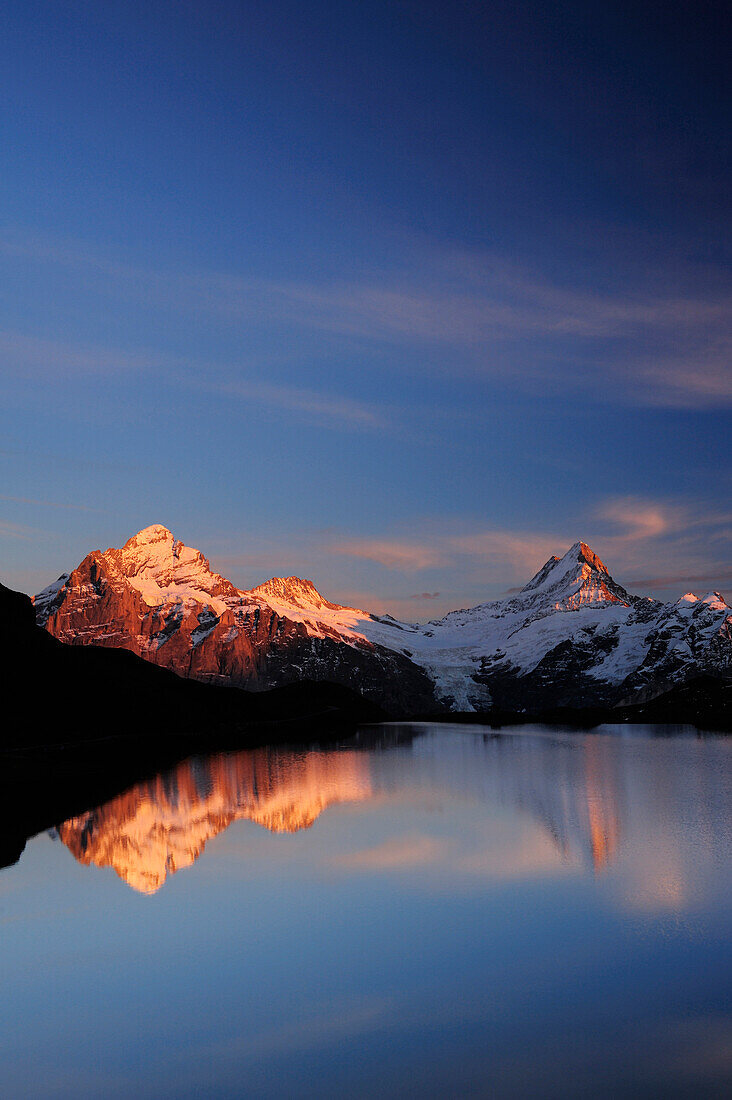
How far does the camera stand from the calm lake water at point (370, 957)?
70.3ft

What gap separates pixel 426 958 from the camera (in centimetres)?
3061

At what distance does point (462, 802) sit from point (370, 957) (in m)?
47.4

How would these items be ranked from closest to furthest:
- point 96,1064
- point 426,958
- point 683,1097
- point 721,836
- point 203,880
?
point 683,1097, point 96,1064, point 426,958, point 203,880, point 721,836

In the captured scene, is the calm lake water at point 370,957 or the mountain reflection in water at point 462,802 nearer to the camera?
the calm lake water at point 370,957

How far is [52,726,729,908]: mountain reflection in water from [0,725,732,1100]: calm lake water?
0.39 meters

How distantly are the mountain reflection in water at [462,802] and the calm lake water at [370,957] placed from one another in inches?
15.3

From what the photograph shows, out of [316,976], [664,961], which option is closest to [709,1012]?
Answer: [664,961]

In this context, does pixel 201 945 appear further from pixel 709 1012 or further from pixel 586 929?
pixel 709 1012

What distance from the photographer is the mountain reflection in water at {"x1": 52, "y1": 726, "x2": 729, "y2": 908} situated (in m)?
47.8

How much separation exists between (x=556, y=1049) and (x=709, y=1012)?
547 centimetres

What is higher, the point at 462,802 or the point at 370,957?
the point at 370,957

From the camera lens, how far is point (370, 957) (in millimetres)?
30875

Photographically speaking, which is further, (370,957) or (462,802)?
(462,802)

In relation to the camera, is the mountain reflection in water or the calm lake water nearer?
the calm lake water
